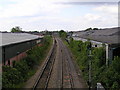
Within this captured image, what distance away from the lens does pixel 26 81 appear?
59.5 feet

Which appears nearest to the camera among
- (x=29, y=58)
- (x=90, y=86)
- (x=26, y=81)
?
(x=90, y=86)

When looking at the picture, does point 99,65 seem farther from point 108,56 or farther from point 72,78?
point 72,78

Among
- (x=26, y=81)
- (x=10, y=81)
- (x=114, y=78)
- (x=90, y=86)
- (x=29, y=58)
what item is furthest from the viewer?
(x=29, y=58)

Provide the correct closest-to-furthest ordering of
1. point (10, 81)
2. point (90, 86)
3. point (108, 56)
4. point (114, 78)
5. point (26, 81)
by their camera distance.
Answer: point (114, 78), point (10, 81), point (90, 86), point (108, 56), point (26, 81)

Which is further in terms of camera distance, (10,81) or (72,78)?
(72,78)

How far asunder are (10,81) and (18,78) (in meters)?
1.60

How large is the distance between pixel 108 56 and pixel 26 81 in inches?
274

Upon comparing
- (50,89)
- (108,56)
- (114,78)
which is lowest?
(50,89)

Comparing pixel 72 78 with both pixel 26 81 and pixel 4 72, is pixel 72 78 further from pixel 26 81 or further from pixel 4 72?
pixel 4 72

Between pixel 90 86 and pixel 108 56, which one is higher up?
pixel 108 56

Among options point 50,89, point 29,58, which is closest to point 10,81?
point 50,89

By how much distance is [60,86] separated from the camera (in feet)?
53.3

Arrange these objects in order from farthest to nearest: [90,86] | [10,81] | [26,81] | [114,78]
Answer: [26,81] < [90,86] < [10,81] < [114,78]

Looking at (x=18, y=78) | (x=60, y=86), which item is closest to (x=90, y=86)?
(x=60, y=86)
